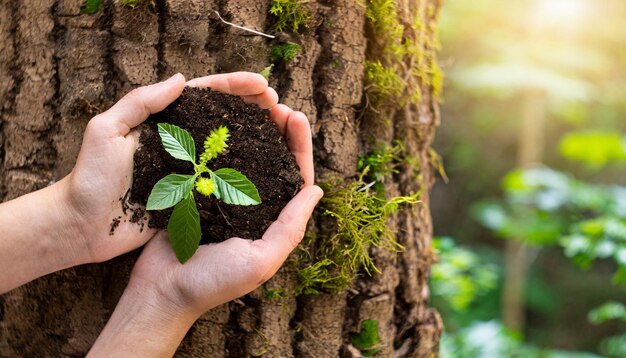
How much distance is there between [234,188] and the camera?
1240mm

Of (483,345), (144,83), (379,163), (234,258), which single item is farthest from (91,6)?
(483,345)

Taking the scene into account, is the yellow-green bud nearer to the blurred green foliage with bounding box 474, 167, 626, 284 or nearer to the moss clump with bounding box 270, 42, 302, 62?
the moss clump with bounding box 270, 42, 302, 62

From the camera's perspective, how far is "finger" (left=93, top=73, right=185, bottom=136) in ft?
4.15

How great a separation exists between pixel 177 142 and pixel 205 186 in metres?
0.12

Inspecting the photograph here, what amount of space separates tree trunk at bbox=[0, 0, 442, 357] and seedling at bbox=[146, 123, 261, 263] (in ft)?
0.82

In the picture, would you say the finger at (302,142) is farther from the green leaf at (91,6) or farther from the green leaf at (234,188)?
the green leaf at (91,6)

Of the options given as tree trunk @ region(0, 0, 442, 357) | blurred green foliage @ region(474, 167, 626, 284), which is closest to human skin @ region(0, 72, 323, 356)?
tree trunk @ region(0, 0, 442, 357)

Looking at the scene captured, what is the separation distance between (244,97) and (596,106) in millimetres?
6047

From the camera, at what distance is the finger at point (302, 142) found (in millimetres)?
1356

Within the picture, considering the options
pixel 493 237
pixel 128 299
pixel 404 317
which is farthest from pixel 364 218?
pixel 493 237

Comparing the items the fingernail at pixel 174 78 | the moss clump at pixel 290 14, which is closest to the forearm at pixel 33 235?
the fingernail at pixel 174 78

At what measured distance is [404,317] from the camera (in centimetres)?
167

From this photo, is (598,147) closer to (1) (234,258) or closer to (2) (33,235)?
(1) (234,258)

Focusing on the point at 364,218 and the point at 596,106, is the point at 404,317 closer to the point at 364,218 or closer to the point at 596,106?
the point at 364,218
